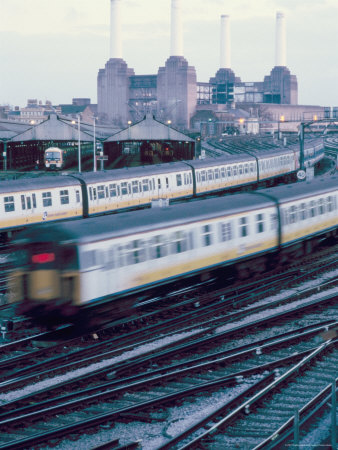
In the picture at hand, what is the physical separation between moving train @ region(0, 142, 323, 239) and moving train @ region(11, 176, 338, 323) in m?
9.63

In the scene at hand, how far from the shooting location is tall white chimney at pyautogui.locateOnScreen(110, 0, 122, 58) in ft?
563

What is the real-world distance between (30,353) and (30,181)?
1502cm

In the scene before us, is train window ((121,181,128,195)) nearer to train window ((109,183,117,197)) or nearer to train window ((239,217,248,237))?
train window ((109,183,117,197))

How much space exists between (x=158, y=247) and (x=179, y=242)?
3.02 feet

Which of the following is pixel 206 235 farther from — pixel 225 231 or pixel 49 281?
pixel 49 281

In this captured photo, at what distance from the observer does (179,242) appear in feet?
58.5

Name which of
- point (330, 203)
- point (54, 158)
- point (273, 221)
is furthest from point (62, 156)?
Answer: point (273, 221)

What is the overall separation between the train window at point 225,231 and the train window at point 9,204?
10670mm

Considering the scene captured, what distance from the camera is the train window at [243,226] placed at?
20.3 metres

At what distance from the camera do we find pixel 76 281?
14664 millimetres

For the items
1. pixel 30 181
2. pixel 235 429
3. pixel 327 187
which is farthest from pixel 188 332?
pixel 30 181

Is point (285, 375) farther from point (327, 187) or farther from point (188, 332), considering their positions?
point (327, 187)

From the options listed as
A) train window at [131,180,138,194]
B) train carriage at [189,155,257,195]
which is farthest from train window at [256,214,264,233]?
train carriage at [189,155,257,195]

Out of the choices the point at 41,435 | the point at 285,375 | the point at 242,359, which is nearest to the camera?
the point at 41,435
